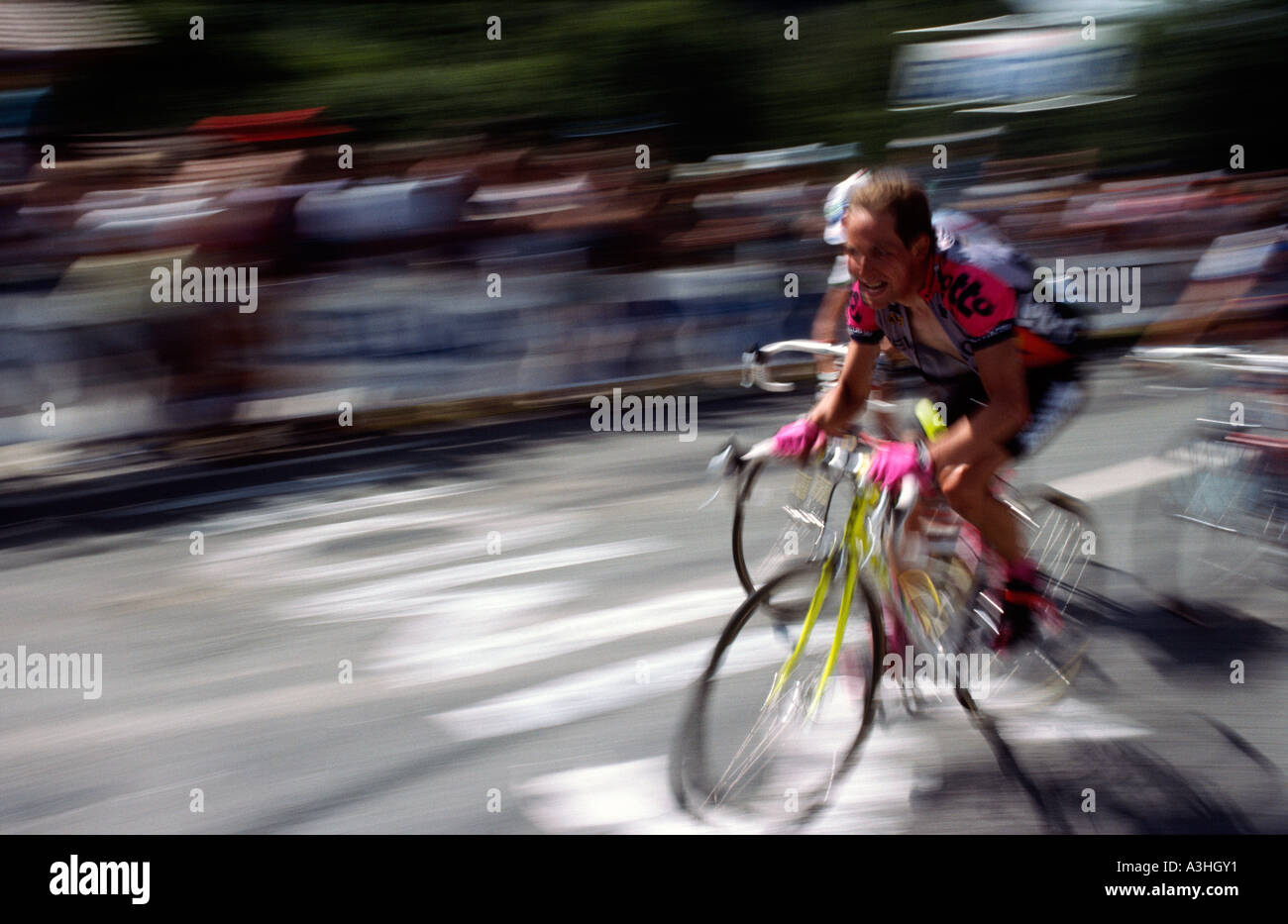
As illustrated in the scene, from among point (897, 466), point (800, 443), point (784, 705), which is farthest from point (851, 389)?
point (784, 705)

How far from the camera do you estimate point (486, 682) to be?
5266 mm

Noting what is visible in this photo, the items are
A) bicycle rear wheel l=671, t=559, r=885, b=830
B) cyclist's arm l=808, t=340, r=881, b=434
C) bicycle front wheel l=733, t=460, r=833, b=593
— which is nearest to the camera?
bicycle rear wheel l=671, t=559, r=885, b=830

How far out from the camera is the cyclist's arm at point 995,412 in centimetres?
397

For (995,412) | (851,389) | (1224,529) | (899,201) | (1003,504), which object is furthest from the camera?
(1224,529)

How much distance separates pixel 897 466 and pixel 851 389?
1004 millimetres

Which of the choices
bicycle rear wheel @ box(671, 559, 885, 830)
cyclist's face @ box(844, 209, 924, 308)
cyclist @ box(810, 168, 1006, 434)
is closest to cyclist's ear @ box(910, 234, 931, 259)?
cyclist's face @ box(844, 209, 924, 308)

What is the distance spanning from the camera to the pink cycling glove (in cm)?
363

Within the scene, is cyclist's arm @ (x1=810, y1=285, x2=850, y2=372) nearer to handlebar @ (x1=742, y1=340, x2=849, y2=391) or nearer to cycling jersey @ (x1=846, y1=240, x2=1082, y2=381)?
handlebar @ (x1=742, y1=340, x2=849, y2=391)

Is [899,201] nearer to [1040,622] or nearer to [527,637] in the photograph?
[1040,622]

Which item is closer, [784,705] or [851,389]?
[784,705]

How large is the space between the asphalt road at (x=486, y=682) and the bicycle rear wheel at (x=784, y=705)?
0.14 metres

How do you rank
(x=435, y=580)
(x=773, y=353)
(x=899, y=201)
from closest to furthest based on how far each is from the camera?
(x=899, y=201)
(x=773, y=353)
(x=435, y=580)
